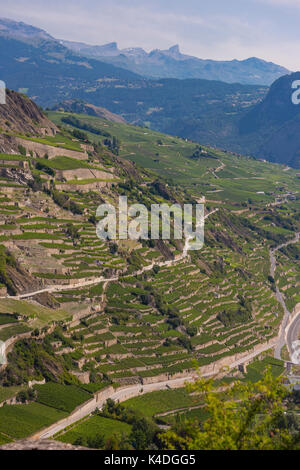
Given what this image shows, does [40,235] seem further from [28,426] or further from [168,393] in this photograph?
[28,426]

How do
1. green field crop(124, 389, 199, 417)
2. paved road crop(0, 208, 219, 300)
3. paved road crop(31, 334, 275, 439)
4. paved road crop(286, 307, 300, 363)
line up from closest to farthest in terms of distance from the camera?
paved road crop(31, 334, 275, 439) → green field crop(124, 389, 199, 417) → paved road crop(0, 208, 219, 300) → paved road crop(286, 307, 300, 363)

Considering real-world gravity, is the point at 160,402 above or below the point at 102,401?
below

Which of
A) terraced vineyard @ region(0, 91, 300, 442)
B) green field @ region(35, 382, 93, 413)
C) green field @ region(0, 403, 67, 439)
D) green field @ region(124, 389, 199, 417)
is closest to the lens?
green field @ region(0, 403, 67, 439)

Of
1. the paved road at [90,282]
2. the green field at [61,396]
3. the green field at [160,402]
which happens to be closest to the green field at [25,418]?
the green field at [61,396]

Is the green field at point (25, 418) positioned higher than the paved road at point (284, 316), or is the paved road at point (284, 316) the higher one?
the green field at point (25, 418)

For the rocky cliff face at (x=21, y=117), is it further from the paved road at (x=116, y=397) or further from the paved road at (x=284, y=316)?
the paved road at (x=116, y=397)

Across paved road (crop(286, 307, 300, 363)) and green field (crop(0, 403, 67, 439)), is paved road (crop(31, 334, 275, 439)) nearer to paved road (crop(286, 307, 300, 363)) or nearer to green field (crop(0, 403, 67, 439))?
green field (crop(0, 403, 67, 439))

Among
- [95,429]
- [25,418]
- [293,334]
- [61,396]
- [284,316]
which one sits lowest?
[293,334]

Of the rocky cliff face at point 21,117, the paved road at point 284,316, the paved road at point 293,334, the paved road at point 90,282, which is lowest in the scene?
the paved road at point 293,334

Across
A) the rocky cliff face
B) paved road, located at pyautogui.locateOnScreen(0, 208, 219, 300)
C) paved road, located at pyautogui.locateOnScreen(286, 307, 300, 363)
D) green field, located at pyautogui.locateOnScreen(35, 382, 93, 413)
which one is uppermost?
the rocky cliff face

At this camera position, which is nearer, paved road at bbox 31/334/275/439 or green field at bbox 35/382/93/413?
paved road at bbox 31/334/275/439

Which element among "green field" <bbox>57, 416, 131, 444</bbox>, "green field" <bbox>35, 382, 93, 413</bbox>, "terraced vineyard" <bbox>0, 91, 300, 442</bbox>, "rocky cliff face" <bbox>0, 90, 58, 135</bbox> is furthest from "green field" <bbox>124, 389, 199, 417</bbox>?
"rocky cliff face" <bbox>0, 90, 58, 135</bbox>

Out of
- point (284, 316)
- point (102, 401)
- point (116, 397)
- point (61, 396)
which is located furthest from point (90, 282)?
point (284, 316)

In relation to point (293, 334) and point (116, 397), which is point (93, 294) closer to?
point (116, 397)
